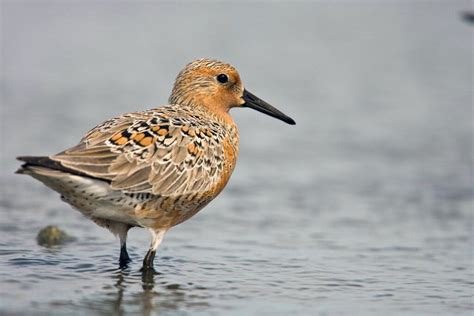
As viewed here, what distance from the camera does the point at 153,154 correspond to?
774 cm

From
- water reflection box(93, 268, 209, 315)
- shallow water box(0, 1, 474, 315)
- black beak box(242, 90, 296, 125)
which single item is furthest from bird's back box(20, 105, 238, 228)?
black beak box(242, 90, 296, 125)

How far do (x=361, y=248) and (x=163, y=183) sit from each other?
8.53ft

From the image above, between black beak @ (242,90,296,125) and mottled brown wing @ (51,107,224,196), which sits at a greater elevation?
black beak @ (242,90,296,125)

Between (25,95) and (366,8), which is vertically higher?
(366,8)

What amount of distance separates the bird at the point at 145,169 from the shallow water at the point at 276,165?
547 mm

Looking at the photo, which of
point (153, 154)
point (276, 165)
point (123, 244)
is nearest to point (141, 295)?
point (123, 244)

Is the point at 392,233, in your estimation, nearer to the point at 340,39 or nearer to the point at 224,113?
the point at 224,113

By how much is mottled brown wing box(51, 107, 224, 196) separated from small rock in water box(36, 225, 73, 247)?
146 centimetres

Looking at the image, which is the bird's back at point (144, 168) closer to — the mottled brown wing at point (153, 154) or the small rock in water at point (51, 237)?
the mottled brown wing at point (153, 154)

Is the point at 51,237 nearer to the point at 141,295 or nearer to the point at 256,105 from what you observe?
the point at 141,295

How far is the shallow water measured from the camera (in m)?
7.61

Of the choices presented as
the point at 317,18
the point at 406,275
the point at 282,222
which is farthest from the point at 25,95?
the point at 317,18

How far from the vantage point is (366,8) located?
94.9 feet

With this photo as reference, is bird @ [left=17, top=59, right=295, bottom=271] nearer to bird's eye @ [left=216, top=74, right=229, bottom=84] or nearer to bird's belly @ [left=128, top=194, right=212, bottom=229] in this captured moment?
bird's belly @ [left=128, top=194, right=212, bottom=229]
